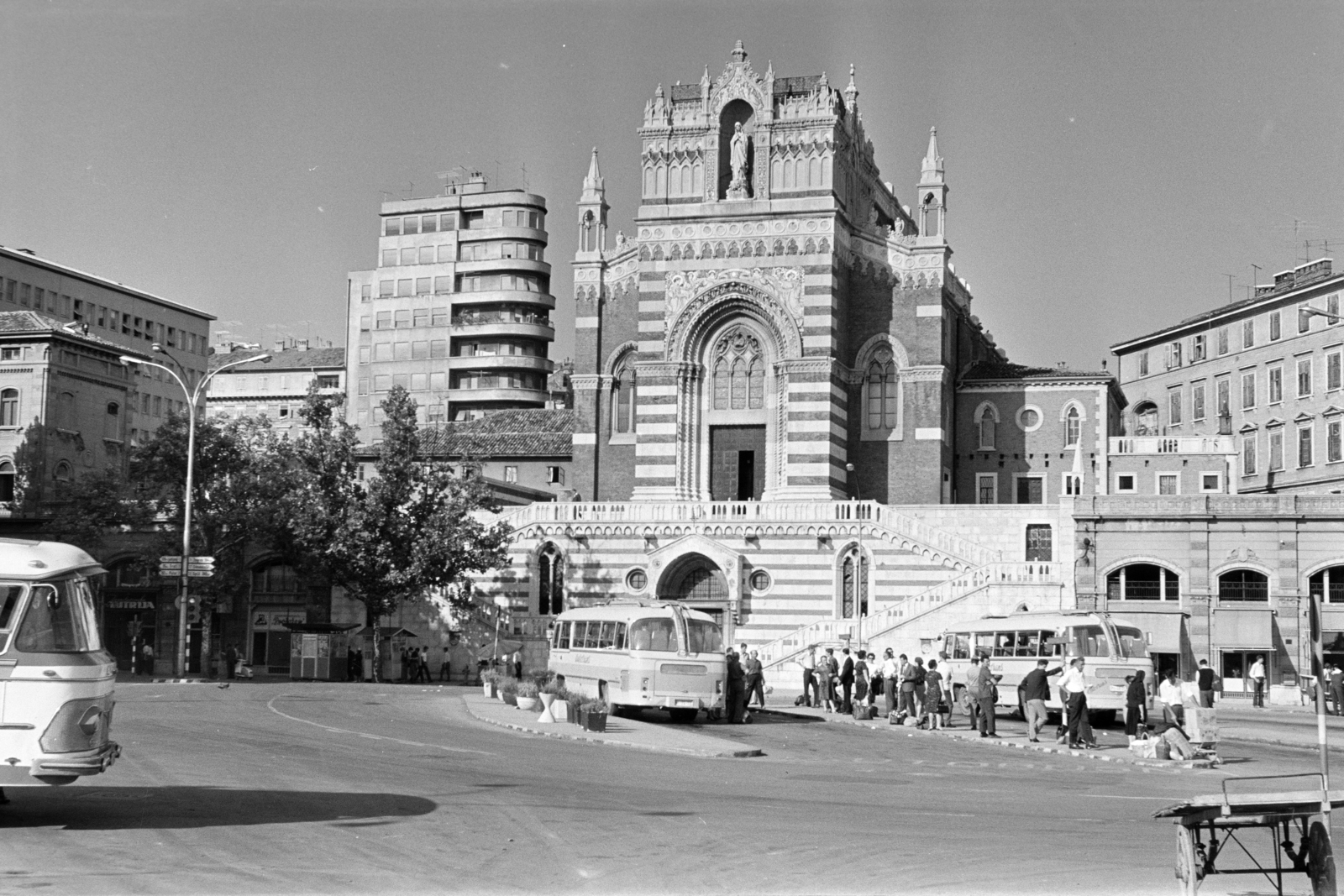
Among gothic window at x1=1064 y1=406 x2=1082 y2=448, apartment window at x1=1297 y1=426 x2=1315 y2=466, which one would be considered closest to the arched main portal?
gothic window at x1=1064 y1=406 x2=1082 y2=448

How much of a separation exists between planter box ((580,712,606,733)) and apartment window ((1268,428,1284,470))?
5390 centimetres

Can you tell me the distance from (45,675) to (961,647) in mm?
31355

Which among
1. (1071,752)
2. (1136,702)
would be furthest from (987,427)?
(1071,752)

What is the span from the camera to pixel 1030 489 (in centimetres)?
7212

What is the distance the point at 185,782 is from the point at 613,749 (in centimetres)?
947

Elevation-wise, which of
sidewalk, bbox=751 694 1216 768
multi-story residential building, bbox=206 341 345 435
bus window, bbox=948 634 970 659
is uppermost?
multi-story residential building, bbox=206 341 345 435

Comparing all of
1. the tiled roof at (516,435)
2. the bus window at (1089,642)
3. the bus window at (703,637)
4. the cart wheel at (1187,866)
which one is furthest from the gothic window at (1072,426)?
the cart wheel at (1187,866)

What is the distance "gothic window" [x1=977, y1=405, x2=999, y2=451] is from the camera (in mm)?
72625

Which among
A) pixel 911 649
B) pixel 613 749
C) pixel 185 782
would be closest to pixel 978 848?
pixel 185 782

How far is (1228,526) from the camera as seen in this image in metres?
57.8

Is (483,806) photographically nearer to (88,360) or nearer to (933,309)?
(933,309)

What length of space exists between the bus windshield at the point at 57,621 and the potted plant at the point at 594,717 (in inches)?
622

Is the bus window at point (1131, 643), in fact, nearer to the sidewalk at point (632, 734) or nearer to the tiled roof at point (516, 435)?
the sidewalk at point (632, 734)

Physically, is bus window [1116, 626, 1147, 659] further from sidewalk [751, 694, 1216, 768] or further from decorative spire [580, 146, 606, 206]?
decorative spire [580, 146, 606, 206]
